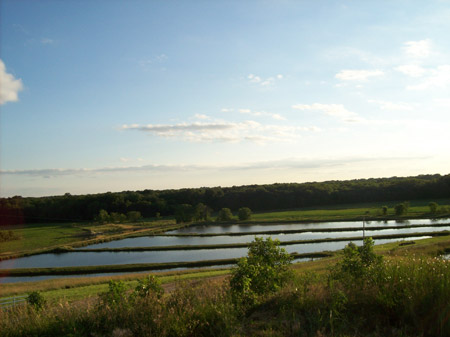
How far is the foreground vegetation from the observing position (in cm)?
550

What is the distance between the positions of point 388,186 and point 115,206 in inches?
3669

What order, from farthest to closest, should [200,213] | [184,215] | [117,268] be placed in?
1. [200,213]
2. [184,215]
3. [117,268]

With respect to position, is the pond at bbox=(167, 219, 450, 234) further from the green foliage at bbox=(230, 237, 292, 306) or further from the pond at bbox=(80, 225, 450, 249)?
the green foliage at bbox=(230, 237, 292, 306)

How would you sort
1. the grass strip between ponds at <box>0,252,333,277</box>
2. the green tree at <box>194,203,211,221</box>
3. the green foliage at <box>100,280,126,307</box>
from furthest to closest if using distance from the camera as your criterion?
the green tree at <box>194,203,211,221</box>
the grass strip between ponds at <box>0,252,333,277</box>
the green foliage at <box>100,280,126,307</box>

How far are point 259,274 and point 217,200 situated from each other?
123105 millimetres

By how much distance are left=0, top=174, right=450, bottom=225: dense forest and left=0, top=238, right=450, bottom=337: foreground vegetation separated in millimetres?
101245

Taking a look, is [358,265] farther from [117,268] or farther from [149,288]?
[117,268]

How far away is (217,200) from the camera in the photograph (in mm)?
131000

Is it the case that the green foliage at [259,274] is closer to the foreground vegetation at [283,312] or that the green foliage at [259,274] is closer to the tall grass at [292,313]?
the foreground vegetation at [283,312]

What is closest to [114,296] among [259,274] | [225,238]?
[259,274]

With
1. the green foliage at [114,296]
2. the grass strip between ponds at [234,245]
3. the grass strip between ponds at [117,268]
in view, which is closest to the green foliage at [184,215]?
the grass strip between ponds at [234,245]

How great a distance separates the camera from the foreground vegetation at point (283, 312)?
5504 millimetres

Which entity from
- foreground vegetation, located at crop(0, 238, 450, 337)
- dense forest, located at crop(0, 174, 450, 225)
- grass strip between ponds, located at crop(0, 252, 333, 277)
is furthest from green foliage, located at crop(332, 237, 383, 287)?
dense forest, located at crop(0, 174, 450, 225)

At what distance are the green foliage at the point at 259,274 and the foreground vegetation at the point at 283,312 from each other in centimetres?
5
